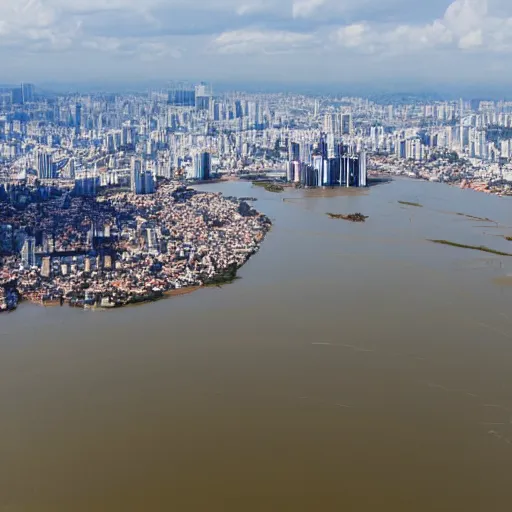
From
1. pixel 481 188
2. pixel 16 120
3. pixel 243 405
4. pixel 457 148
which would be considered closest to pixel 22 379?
pixel 243 405

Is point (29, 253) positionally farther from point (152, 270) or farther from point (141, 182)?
point (141, 182)

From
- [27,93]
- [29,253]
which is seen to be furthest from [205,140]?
[29,253]

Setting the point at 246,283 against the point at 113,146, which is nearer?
the point at 246,283

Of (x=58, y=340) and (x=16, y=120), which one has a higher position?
(x=16, y=120)

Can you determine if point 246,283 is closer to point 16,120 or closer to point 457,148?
point 457,148

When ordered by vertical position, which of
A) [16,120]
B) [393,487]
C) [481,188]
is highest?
[16,120]

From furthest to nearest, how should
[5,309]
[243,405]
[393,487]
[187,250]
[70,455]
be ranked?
1. [187,250]
2. [5,309]
3. [243,405]
4. [70,455]
5. [393,487]

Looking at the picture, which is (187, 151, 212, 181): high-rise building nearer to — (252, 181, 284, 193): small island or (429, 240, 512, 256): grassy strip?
(252, 181, 284, 193): small island
